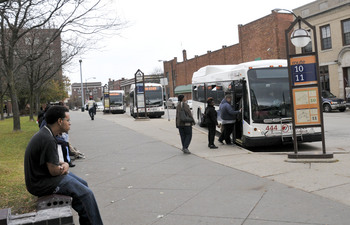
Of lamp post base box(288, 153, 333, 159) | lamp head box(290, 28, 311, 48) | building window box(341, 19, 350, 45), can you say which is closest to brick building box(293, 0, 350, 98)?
building window box(341, 19, 350, 45)

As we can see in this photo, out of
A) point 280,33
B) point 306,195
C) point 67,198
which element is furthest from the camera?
point 280,33

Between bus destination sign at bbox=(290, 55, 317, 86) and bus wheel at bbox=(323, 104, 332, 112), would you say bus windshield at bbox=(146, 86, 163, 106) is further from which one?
bus destination sign at bbox=(290, 55, 317, 86)

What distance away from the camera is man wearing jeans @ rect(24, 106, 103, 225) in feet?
12.0

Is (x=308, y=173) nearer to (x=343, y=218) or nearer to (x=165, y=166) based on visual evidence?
(x=343, y=218)

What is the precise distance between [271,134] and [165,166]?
368 centimetres

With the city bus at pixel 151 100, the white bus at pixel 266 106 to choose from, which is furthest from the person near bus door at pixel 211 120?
the city bus at pixel 151 100

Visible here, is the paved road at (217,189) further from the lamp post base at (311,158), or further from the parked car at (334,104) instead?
the parked car at (334,104)

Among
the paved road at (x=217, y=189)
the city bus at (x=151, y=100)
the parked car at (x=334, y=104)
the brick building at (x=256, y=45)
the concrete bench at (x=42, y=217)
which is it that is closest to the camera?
the concrete bench at (x=42, y=217)

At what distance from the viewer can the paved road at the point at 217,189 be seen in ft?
15.3

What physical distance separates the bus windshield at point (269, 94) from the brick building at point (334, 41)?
21.0 m

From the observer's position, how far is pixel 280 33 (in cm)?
4022

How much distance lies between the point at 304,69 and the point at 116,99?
36730mm

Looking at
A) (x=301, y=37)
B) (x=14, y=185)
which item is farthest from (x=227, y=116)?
(x=14, y=185)

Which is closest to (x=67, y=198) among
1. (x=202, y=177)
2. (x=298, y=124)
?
(x=202, y=177)
